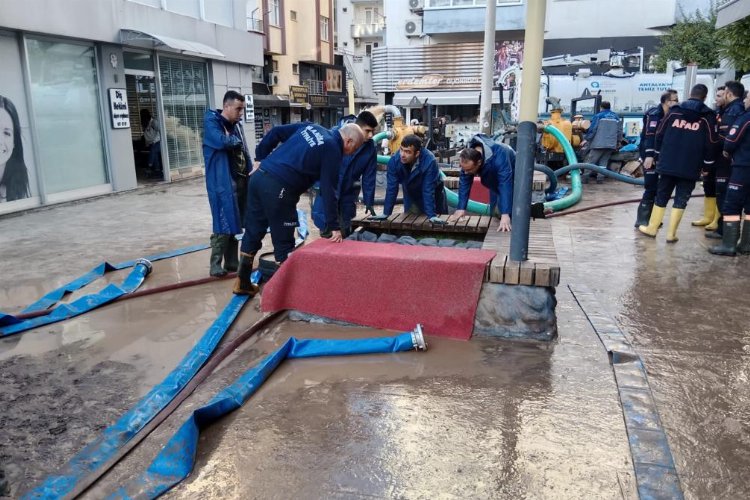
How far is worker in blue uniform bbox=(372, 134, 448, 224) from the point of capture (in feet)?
17.6

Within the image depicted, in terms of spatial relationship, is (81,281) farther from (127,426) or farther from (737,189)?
(737,189)

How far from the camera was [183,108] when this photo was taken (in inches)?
543

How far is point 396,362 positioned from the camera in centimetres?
360

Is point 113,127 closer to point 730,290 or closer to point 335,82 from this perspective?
point 730,290

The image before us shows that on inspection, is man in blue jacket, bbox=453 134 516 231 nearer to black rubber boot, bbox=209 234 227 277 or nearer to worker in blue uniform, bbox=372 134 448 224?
worker in blue uniform, bbox=372 134 448 224

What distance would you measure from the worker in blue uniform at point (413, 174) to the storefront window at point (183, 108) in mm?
9121

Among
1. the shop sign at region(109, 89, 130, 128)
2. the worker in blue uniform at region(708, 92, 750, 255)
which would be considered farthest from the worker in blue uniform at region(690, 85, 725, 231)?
the shop sign at region(109, 89, 130, 128)

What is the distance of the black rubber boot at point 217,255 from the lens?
17.7ft

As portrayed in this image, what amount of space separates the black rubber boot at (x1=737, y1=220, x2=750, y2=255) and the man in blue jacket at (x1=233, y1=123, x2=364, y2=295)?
14.4 feet

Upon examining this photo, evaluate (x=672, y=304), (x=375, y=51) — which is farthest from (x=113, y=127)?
(x=375, y=51)

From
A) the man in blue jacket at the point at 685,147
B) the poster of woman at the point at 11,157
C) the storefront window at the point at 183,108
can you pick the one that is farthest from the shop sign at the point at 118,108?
the man in blue jacket at the point at 685,147

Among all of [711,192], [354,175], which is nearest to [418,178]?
[354,175]

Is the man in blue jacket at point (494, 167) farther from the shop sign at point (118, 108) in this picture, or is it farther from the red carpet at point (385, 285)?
the shop sign at point (118, 108)

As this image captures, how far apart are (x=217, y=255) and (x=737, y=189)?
5301 millimetres
